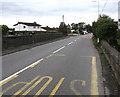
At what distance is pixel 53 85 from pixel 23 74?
93.4 inches

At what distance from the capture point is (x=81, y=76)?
8.09m

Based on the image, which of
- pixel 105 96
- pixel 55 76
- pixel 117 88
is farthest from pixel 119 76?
pixel 55 76

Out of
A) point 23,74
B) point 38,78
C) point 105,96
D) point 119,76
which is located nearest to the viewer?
point 105,96

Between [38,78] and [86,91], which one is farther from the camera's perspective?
[38,78]

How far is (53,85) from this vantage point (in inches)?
264

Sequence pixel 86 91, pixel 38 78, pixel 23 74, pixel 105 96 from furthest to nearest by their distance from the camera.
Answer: pixel 23 74
pixel 38 78
pixel 86 91
pixel 105 96

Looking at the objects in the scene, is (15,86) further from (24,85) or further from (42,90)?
(42,90)

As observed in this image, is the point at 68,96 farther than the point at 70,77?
No

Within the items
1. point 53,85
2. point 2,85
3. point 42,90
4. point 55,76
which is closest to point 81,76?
point 55,76

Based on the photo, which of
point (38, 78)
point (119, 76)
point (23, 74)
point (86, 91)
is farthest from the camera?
point (23, 74)

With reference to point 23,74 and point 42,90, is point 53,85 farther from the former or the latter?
point 23,74

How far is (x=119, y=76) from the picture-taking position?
21.7 feet

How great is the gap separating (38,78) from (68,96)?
8.36 feet

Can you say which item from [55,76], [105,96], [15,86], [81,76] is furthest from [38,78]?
[105,96]
